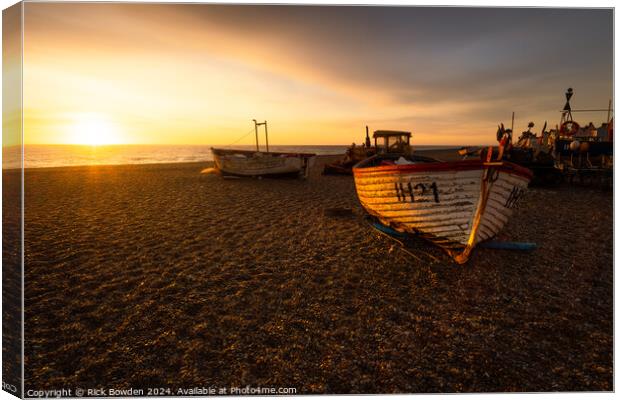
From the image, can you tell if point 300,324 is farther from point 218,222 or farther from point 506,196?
point 218,222

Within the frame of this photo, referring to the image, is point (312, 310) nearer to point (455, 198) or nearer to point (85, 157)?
point (455, 198)

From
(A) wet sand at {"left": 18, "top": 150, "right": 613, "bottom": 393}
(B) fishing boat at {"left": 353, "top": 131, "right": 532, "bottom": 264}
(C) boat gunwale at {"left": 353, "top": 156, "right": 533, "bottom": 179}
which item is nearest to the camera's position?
(A) wet sand at {"left": 18, "top": 150, "right": 613, "bottom": 393}

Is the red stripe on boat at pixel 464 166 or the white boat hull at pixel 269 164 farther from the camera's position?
the white boat hull at pixel 269 164

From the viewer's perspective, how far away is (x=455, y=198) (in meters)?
5.07

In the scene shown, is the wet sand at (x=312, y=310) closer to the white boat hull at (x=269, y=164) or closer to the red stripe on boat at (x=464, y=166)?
the red stripe on boat at (x=464, y=166)

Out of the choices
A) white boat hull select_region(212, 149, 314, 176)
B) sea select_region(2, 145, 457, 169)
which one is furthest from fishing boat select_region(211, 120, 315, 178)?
sea select_region(2, 145, 457, 169)

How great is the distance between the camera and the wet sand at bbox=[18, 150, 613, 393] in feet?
10.5

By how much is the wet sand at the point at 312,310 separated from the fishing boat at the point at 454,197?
2.37 ft

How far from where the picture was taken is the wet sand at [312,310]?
3.20 meters

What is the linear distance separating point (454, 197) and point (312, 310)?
3175 mm

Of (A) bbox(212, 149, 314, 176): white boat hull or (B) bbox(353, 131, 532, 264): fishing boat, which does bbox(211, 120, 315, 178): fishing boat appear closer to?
(A) bbox(212, 149, 314, 176): white boat hull

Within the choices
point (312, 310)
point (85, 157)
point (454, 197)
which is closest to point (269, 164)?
point (454, 197)

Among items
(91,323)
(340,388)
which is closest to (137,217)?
(91,323)

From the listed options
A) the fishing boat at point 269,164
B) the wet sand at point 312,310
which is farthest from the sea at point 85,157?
the fishing boat at point 269,164
